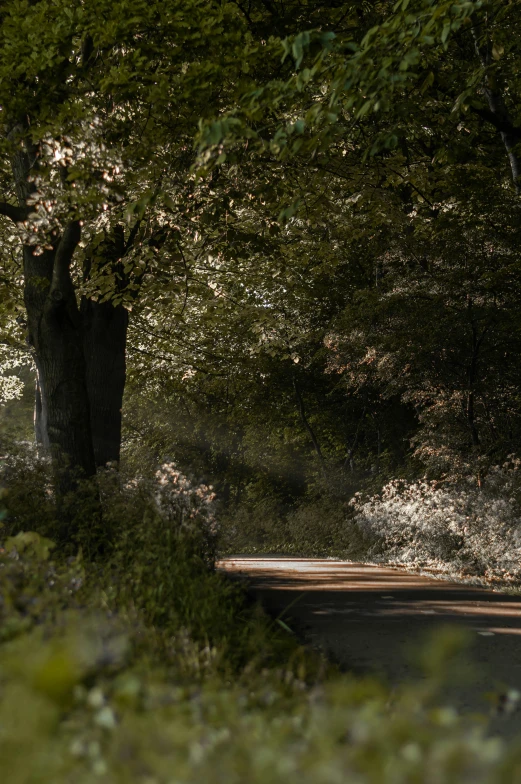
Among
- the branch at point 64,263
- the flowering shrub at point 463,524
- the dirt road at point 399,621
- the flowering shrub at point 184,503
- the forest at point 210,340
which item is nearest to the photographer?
the forest at point 210,340

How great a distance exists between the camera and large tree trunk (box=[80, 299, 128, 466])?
1338 cm

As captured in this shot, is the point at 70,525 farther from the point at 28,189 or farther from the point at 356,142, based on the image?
the point at 356,142

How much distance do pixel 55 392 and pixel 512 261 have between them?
27.7ft

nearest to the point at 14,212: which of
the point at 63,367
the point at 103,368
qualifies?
the point at 63,367

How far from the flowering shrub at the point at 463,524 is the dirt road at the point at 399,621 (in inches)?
56.8

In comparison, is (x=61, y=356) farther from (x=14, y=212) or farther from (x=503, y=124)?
(x=503, y=124)

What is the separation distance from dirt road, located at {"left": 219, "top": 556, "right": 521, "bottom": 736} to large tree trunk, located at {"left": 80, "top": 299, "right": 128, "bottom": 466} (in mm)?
3452

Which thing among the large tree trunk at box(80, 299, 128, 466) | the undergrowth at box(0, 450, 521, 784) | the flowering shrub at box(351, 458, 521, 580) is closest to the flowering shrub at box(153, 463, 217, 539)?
the large tree trunk at box(80, 299, 128, 466)

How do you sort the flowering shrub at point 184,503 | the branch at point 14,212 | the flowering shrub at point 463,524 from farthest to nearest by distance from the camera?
the flowering shrub at point 463,524 < the branch at point 14,212 < the flowering shrub at point 184,503

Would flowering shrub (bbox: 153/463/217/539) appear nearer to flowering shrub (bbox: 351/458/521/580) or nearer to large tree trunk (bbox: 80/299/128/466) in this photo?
large tree trunk (bbox: 80/299/128/466)

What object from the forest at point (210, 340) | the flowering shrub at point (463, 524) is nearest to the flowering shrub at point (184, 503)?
the forest at point (210, 340)

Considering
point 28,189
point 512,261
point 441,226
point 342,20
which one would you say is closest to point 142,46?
point 28,189

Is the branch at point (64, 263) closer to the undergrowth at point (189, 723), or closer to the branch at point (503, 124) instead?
the undergrowth at point (189, 723)

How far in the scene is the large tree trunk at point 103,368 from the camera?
43.9 feet
